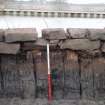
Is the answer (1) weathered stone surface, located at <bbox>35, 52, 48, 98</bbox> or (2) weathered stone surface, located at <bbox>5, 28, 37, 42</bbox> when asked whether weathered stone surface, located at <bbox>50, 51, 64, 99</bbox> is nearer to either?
(1) weathered stone surface, located at <bbox>35, 52, 48, 98</bbox>

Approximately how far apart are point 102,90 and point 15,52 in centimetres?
140

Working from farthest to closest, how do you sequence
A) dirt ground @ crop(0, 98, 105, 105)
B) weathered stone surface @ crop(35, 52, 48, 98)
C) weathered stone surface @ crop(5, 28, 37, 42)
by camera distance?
1. weathered stone surface @ crop(35, 52, 48, 98)
2. dirt ground @ crop(0, 98, 105, 105)
3. weathered stone surface @ crop(5, 28, 37, 42)

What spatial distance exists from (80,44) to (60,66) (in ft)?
1.47

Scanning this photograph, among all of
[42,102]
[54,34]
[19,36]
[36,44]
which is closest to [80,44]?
[54,34]

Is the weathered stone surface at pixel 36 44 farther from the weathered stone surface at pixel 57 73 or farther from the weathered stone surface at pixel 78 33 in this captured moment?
the weathered stone surface at pixel 78 33

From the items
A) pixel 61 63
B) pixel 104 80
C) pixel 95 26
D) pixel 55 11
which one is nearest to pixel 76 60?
pixel 61 63

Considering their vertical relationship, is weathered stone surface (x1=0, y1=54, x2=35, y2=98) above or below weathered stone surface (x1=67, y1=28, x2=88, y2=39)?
below

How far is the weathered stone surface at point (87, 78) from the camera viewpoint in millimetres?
4688

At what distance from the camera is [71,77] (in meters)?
4.68

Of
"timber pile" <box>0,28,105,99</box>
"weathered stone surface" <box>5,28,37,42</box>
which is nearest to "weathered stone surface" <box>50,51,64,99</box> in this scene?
"timber pile" <box>0,28,105,99</box>

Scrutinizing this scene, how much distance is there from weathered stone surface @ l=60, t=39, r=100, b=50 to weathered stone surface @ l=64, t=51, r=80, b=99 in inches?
6.3

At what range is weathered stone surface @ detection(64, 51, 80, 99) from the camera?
4664mm

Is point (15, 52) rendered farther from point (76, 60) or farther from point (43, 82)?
point (76, 60)

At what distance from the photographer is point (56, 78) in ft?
15.3
